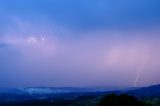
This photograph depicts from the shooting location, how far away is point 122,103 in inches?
4705

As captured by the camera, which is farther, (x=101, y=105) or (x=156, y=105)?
(x=156, y=105)

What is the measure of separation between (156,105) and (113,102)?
57.5 meters

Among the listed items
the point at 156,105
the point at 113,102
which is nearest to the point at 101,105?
the point at 113,102

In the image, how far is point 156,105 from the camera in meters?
171

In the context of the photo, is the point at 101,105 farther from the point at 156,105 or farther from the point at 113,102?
the point at 156,105

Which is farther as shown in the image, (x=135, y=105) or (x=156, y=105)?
(x=156, y=105)

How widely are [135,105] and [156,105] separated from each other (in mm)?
52763

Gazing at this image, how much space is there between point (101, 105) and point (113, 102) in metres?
4.90

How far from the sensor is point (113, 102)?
118 m

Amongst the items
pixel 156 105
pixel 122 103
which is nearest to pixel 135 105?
pixel 122 103

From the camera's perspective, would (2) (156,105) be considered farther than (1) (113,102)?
Yes

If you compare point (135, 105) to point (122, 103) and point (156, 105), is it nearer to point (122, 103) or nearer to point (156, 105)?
point (122, 103)

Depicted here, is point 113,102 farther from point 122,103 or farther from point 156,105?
point 156,105

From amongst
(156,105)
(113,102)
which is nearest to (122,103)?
(113,102)
